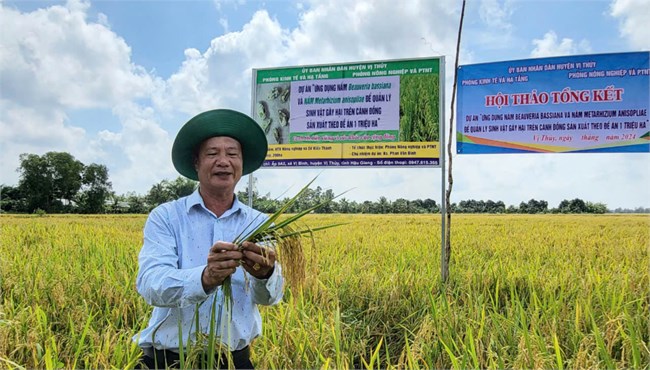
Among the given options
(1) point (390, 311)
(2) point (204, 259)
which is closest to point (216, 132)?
(2) point (204, 259)

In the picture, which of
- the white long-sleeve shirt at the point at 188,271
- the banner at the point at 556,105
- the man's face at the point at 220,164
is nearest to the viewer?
the white long-sleeve shirt at the point at 188,271

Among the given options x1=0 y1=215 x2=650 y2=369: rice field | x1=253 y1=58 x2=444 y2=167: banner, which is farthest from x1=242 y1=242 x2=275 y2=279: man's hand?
x1=253 y1=58 x2=444 y2=167: banner

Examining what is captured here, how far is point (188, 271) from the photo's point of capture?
1.85 meters

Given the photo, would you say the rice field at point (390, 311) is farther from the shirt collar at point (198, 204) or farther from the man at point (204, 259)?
the shirt collar at point (198, 204)

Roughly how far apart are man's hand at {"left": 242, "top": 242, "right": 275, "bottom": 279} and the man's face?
1.75 ft

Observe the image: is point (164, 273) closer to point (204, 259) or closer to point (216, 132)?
point (204, 259)

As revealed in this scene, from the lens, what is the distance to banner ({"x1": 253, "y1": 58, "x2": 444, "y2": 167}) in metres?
5.19

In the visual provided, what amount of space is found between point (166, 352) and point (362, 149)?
3.61 metres

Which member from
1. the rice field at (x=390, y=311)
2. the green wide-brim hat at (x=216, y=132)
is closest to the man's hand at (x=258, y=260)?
the rice field at (x=390, y=311)

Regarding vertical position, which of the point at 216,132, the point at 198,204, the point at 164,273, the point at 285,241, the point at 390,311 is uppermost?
the point at 216,132

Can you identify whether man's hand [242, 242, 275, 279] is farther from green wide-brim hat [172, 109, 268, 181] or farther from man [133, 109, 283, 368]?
green wide-brim hat [172, 109, 268, 181]

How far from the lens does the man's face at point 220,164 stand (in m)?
2.22

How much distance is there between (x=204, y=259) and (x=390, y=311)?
2.52 m

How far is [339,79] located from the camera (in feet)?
17.8
